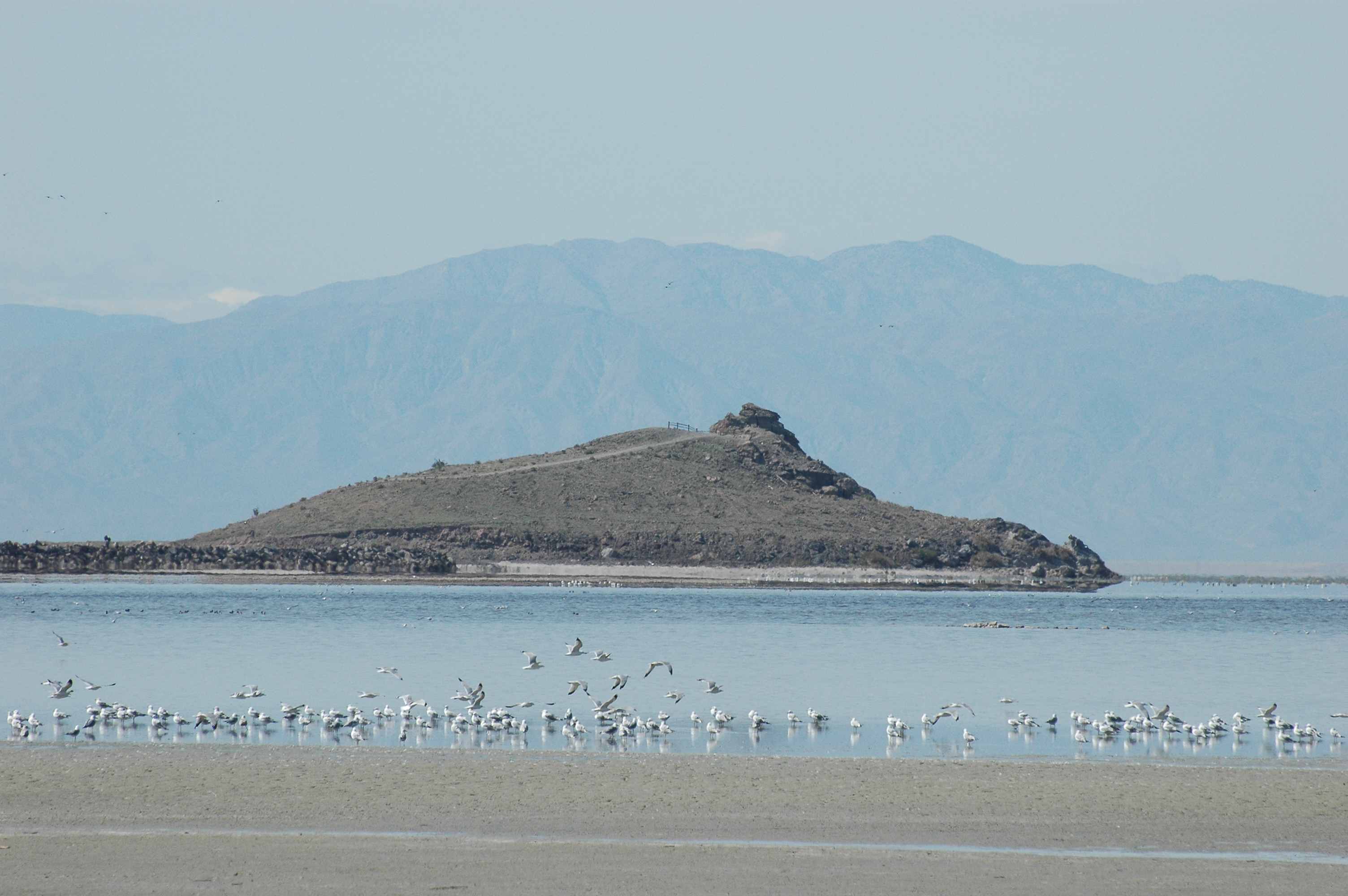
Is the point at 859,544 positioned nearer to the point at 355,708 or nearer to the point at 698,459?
the point at 698,459

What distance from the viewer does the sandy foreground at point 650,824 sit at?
679 inches

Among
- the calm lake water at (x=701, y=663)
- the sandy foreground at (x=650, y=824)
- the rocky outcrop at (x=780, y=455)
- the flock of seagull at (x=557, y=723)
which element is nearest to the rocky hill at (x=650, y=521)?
the rocky outcrop at (x=780, y=455)

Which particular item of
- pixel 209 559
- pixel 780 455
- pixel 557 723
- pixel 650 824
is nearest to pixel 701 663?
pixel 557 723

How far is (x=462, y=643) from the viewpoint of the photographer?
165 ft

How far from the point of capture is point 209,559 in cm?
10594

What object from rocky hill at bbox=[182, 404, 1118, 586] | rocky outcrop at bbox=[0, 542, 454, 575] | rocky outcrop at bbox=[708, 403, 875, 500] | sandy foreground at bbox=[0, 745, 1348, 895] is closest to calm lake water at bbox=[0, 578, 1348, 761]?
sandy foreground at bbox=[0, 745, 1348, 895]

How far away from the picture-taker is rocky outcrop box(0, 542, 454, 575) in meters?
102

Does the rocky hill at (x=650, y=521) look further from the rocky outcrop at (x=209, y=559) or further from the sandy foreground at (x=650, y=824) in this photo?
the sandy foreground at (x=650, y=824)

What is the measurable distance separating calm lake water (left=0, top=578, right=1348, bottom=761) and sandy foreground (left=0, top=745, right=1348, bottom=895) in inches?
117

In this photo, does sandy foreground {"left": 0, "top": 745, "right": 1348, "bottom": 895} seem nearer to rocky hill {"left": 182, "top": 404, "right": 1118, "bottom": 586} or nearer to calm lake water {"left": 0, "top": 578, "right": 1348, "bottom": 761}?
calm lake water {"left": 0, "top": 578, "right": 1348, "bottom": 761}

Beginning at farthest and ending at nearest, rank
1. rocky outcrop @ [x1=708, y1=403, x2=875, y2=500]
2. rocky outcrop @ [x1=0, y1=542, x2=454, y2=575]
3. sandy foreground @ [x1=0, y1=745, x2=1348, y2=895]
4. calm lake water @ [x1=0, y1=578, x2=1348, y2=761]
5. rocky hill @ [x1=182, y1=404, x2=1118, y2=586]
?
rocky outcrop @ [x1=708, y1=403, x2=875, y2=500], rocky hill @ [x1=182, y1=404, x2=1118, y2=586], rocky outcrop @ [x1=0, y1=542, x2=454, y2=575], calm lake water @ [x1=0, y1=578, x2=1348, y2=761], sandy foreground @ [x1=0, y1=745, x2=1348, y2=895]

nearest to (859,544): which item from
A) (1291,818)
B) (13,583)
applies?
(13,583)

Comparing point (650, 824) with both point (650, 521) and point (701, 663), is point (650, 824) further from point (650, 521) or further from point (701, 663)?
point (650, 521)

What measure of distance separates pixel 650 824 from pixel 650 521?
9340 centimetres
